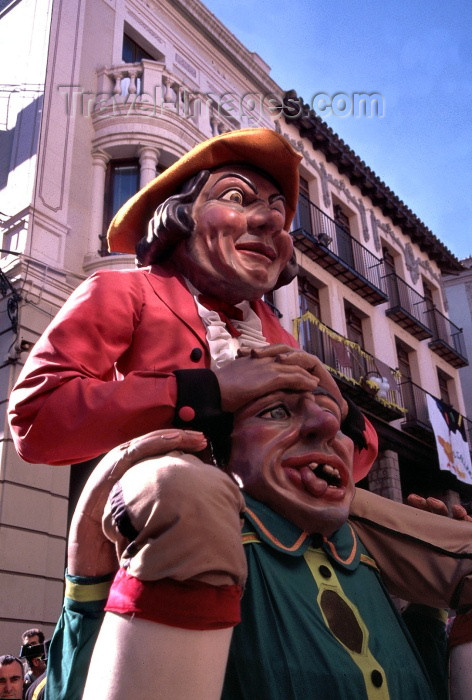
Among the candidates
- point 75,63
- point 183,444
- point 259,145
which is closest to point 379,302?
point 75,63

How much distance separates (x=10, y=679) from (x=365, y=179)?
1497cm

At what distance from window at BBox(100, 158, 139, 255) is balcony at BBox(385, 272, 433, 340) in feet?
26.3

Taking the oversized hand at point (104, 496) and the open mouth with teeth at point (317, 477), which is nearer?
the oversized hand at point (104, 496)

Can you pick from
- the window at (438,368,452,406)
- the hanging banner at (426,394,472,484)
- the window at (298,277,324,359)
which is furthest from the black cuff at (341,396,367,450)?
the window at (438,368,452,406)

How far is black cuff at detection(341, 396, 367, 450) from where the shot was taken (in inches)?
80.7

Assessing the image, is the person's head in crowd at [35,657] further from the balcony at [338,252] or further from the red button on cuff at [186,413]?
the balcony at [338,252]

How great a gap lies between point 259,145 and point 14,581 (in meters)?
5.33

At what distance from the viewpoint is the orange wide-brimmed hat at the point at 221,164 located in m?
2.33

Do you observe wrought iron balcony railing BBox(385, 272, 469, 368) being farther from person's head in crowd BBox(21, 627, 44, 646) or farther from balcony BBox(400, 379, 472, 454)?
person's head in crowd BBox(21, 627, 44, 646)

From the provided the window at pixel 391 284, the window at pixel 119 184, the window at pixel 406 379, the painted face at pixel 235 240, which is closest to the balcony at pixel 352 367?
the window at pixel 406 379

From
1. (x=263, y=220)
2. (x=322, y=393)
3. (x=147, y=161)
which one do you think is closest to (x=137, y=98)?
(x=147, y=161)

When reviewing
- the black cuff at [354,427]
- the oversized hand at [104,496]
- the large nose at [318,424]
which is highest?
the black cuff at [354,427]

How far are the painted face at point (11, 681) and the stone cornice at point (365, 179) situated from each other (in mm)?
11981

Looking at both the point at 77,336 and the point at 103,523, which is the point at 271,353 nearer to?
the point at 77,336
